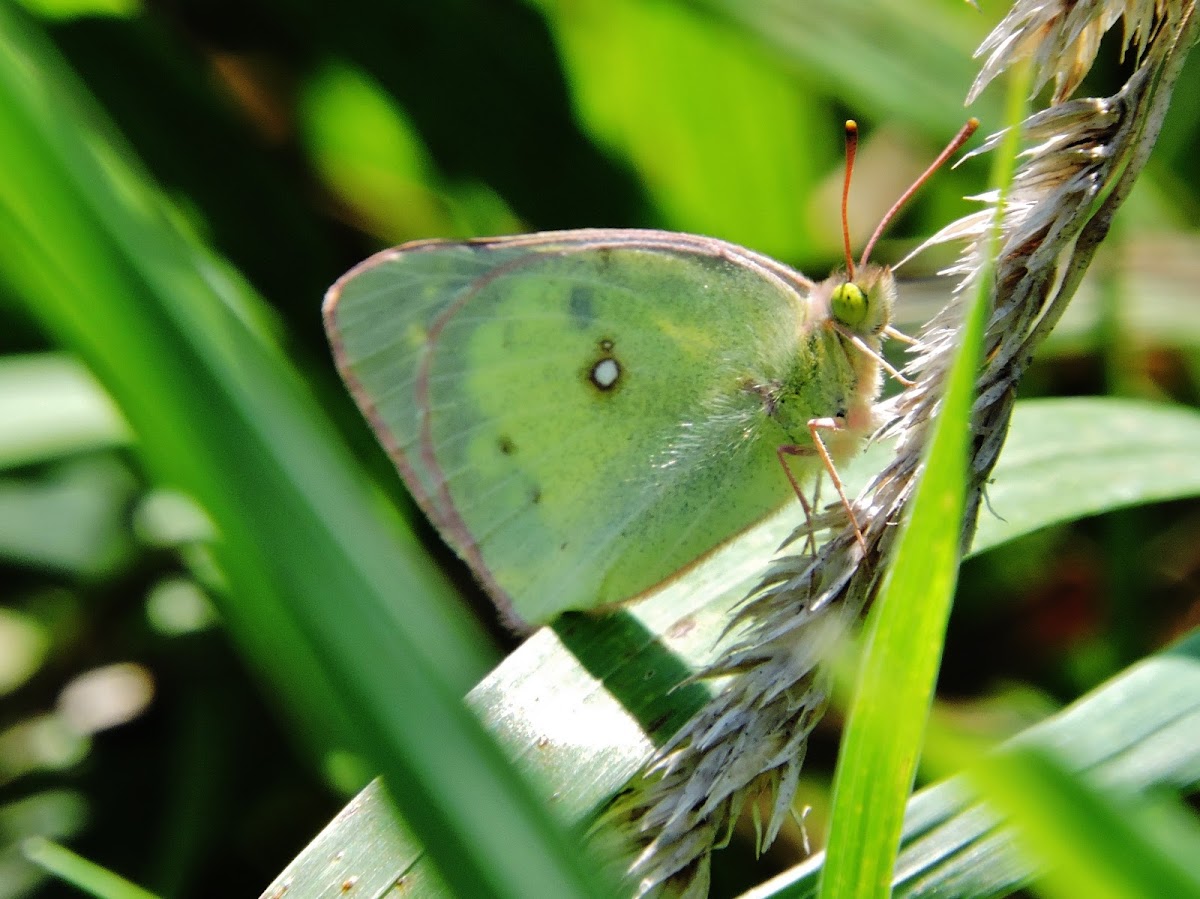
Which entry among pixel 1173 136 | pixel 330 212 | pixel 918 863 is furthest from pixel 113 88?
pixel 1173 136

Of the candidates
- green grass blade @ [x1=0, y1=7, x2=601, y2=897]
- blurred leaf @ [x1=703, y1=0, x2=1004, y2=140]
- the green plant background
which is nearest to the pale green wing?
the green plant background

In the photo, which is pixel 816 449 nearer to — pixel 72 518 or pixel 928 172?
pixel 928 172

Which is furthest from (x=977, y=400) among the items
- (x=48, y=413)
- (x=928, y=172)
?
(x=48, y=413)

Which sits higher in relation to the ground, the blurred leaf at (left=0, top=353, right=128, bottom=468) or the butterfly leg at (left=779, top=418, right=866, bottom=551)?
the blurred leaf at (left=0, top=353, right=128, bottom=468)

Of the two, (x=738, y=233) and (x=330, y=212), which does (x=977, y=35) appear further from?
(x=330, y=212)

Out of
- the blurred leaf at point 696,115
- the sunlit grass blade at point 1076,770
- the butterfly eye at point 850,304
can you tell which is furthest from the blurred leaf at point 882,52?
the sunlit grass blade at point 1076,770

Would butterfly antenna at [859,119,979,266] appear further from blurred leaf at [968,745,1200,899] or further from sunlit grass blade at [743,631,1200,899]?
blurred leaf at [968,745,1200,899]
